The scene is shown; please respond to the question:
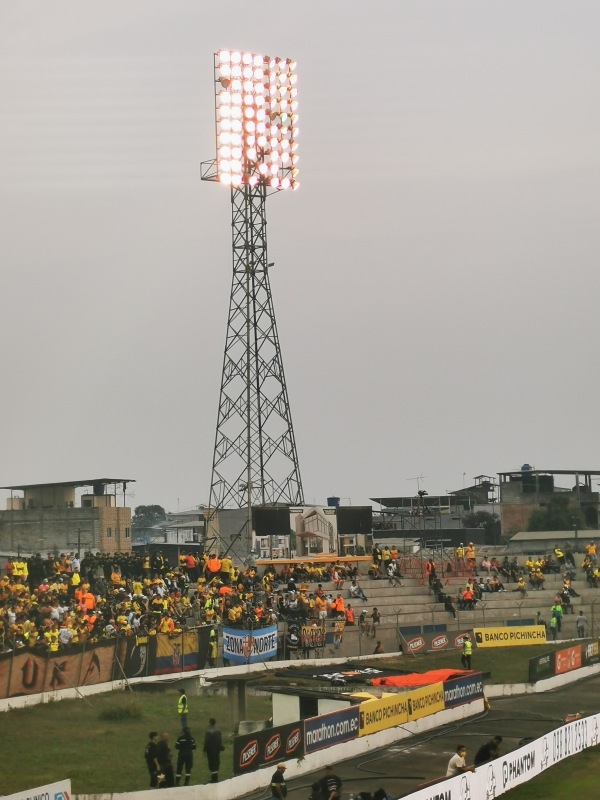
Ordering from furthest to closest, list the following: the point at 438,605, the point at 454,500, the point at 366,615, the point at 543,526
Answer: the point at 454,500
the point at 543,526
the point at 438,605
the point at 366,615

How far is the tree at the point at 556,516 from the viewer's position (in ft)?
348

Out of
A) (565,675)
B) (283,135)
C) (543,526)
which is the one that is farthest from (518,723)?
(543,526)

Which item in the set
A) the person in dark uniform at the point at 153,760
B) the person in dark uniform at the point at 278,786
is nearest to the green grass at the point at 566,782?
the person in dark uniform at the point at 278,786

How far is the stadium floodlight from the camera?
6309 cm

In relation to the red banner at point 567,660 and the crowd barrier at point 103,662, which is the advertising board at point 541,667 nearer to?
the red banner at point 567,660

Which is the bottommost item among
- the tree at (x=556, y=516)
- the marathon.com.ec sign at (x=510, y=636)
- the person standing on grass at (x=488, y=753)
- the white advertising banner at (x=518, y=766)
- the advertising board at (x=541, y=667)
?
the white advertising banner at (x=518, y=766)

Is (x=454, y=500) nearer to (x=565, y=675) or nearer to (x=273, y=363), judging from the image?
(x=273, y=363)

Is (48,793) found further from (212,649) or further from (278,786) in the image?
(212,649)

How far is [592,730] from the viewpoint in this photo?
117ft

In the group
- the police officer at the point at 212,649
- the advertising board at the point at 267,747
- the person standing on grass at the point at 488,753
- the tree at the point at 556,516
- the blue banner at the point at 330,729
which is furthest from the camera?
the tree at the point at 556,516

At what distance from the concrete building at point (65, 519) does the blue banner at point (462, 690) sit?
41369mm

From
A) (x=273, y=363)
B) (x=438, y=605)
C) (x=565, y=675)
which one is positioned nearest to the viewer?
(x=565, y=675)

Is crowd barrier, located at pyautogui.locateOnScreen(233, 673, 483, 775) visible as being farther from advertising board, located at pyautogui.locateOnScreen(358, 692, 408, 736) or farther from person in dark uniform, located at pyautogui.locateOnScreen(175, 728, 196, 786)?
person in dark uniform, located at pyautogui.locateOnScreen(175, 728, 196, 786)

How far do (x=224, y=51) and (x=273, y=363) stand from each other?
1561 cm
